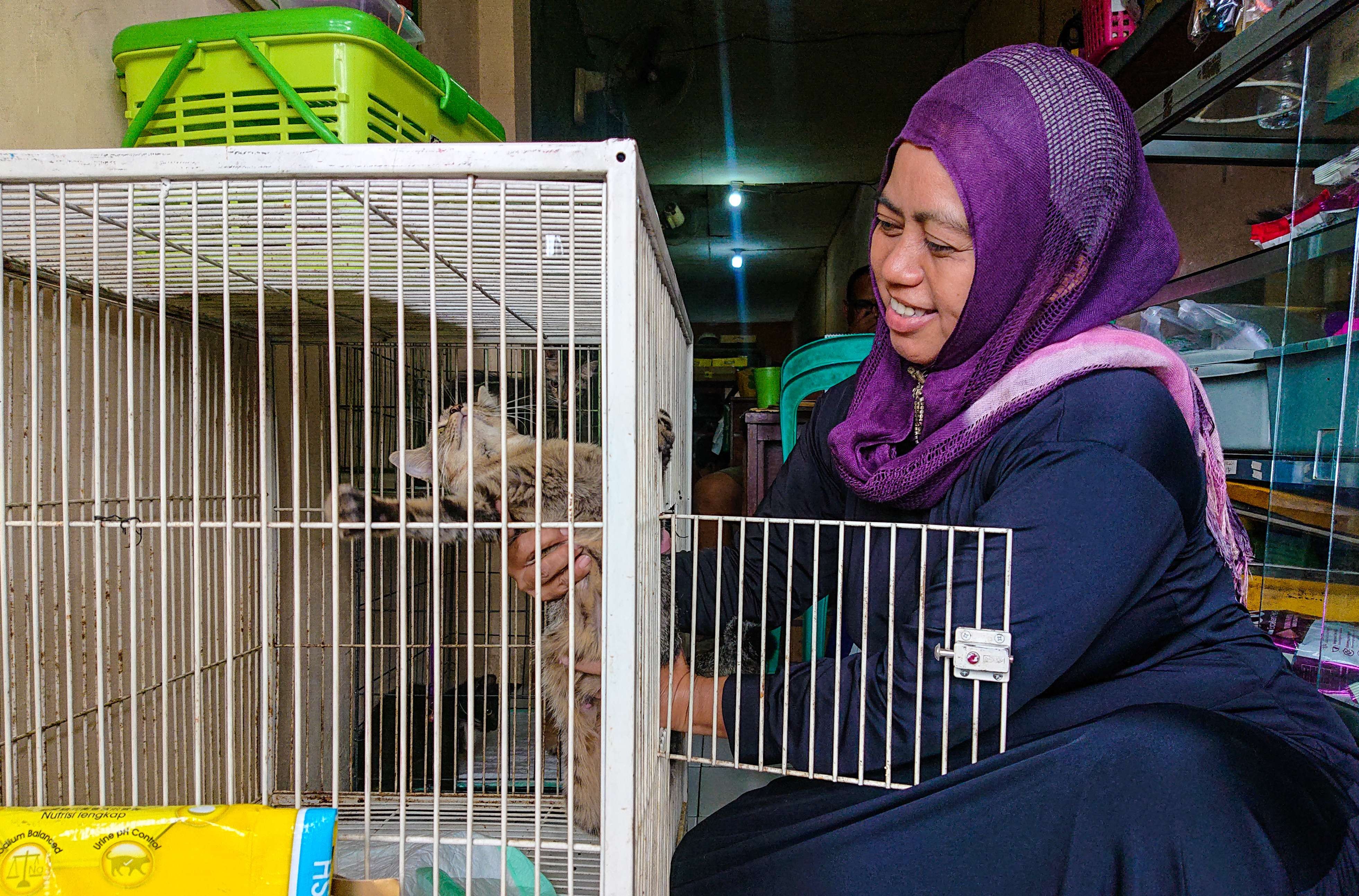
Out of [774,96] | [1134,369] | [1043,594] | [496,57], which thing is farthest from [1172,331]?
[774,96]

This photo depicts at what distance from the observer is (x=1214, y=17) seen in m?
1.65

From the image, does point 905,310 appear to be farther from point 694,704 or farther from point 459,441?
point 459,441

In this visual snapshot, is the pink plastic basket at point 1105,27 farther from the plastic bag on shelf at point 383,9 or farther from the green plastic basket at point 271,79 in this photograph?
the green plastic basket at point 271,79

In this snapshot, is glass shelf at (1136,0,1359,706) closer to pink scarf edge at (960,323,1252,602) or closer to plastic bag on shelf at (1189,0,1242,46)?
plastic bag on shelf at (1189,0,1242,46)

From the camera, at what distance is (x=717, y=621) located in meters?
1.08

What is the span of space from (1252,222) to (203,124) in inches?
89.2

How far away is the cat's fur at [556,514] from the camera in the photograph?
108 cm

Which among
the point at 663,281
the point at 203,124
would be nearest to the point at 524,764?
the point at 663,281

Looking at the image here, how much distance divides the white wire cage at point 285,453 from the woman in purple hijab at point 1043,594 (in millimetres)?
216

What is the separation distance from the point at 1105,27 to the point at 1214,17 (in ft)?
1.78

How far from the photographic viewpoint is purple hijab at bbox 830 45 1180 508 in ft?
2.91

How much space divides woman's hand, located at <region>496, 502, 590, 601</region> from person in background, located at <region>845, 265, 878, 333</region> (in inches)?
85.5

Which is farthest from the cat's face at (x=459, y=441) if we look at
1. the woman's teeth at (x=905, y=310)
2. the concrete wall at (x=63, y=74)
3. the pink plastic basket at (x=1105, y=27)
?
the pink plastic basket at (x=1105, y=27)

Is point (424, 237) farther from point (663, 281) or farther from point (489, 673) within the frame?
point (489, 673)
